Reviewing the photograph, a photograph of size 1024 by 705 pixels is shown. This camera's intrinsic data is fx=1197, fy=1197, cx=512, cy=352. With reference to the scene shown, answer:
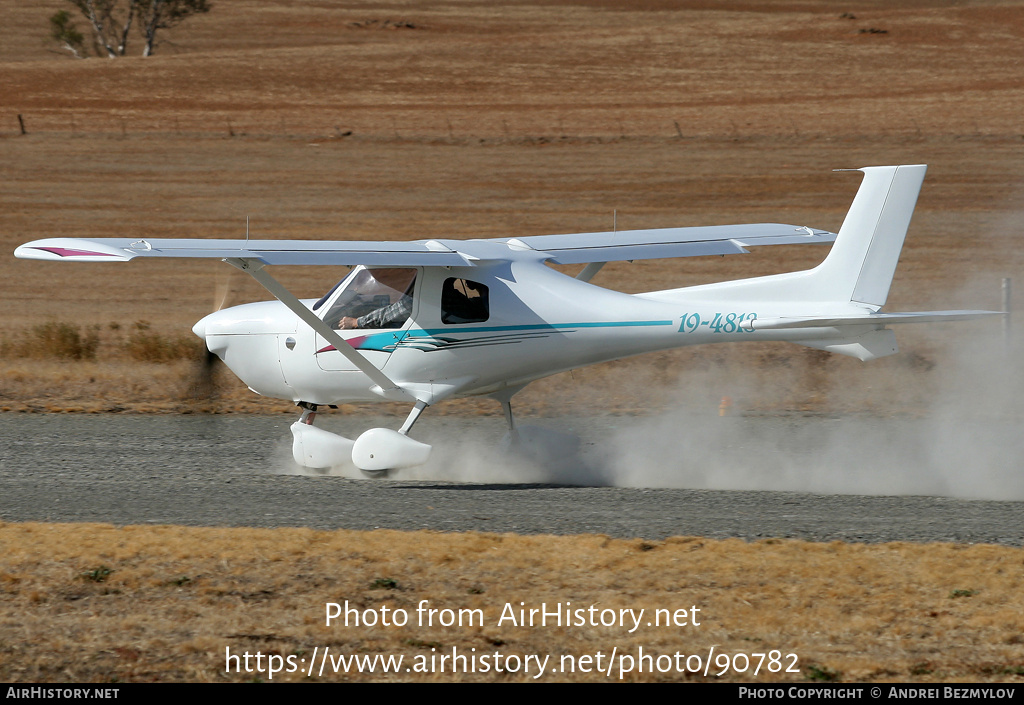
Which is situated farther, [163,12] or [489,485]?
[163,12]

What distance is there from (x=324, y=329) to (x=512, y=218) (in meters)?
21.9

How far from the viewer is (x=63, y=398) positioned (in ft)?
50.6

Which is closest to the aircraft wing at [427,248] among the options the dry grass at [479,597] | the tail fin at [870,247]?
the tail fin at [870,247]

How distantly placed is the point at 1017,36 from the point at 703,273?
47.3 meters

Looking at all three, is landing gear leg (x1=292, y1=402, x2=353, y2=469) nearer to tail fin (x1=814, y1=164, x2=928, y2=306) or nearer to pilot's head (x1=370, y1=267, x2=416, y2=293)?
pilot's head (x1=370, y1=267, x2=416, y2=293)

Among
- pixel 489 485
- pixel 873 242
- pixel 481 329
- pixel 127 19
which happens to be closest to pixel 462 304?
pixel 481 329

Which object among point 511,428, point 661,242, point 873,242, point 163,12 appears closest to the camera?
point 873,242

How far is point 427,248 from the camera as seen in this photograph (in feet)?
36.6

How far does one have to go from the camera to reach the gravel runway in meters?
9.53

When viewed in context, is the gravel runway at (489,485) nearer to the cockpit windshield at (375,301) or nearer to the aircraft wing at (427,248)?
the cockpit windshield at (375,301)

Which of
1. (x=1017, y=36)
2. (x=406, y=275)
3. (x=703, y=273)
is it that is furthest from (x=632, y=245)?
(x=1017, y=36)

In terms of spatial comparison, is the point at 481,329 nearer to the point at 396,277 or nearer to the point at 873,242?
the point at 396,277

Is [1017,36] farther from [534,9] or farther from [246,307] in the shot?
[246,307]

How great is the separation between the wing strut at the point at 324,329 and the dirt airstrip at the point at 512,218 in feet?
7.84
